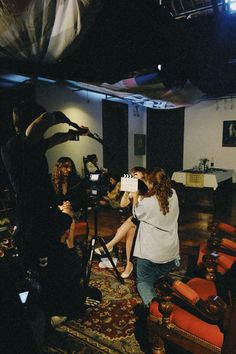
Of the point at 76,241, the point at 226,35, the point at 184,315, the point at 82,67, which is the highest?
the point at 226,35

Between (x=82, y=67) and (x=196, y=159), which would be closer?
(x=82, y=67)

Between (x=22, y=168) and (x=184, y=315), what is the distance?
121cm

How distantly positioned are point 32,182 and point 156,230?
114 cm

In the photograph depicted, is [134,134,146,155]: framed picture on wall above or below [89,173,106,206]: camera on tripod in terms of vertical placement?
above

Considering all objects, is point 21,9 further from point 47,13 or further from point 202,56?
point 202,56

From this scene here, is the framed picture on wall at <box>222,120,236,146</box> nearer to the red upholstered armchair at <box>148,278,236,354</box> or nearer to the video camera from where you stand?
the video camera

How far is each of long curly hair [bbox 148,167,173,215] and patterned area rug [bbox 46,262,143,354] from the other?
2.96 feet

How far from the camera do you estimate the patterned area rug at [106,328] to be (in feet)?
5.82

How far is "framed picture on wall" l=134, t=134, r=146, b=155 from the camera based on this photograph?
8296 mm

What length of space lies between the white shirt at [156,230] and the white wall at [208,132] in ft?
19.4

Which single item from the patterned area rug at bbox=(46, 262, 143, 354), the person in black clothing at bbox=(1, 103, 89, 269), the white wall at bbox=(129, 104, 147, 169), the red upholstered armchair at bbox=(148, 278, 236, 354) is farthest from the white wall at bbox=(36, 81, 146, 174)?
the red upholstered armchair at bbox=(148, 278, 236, 354)

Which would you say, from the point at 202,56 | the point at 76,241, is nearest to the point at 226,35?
the point at 202,56

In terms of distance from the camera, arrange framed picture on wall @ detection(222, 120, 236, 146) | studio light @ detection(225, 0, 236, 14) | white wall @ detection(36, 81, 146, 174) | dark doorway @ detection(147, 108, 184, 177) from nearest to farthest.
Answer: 1. studio light @ detection(225, 0, 236, 14)
2. white wall @ detection(36, 81, 146, 174)
3. framed picture on wall @ detection(222, 120, 236, 146)
4. dark doorway @ detection(147, 108, 184, 177)

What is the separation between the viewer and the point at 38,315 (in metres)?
1.29
